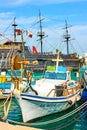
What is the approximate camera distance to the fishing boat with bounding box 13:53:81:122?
18.4m

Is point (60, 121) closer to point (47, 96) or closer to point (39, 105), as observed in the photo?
point (39, 105)

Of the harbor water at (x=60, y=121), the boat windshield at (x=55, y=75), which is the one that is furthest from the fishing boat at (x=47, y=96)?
the harbor water at (x=60, y=121)

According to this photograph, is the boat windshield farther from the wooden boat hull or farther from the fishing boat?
the wooden boat hull

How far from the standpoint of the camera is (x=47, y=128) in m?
16.7

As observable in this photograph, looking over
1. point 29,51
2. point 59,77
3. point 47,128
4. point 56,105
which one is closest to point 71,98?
point 56,105

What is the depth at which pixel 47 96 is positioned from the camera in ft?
68.5

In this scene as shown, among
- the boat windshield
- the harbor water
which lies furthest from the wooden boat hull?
the boat windshield

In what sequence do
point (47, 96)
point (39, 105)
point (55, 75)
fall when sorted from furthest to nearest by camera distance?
point (55, 75) → point (47, 96) → point (39, 105)

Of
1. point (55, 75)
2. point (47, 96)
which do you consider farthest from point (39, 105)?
point (55, 75)

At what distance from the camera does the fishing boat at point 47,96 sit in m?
18.4

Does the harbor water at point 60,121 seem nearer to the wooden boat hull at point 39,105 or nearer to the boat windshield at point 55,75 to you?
the wooden boat hull at point 39,105

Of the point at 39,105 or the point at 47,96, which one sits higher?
the point at 47,96

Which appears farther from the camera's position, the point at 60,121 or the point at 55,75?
the point at 55,75

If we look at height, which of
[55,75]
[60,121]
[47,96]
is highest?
[55,75]
